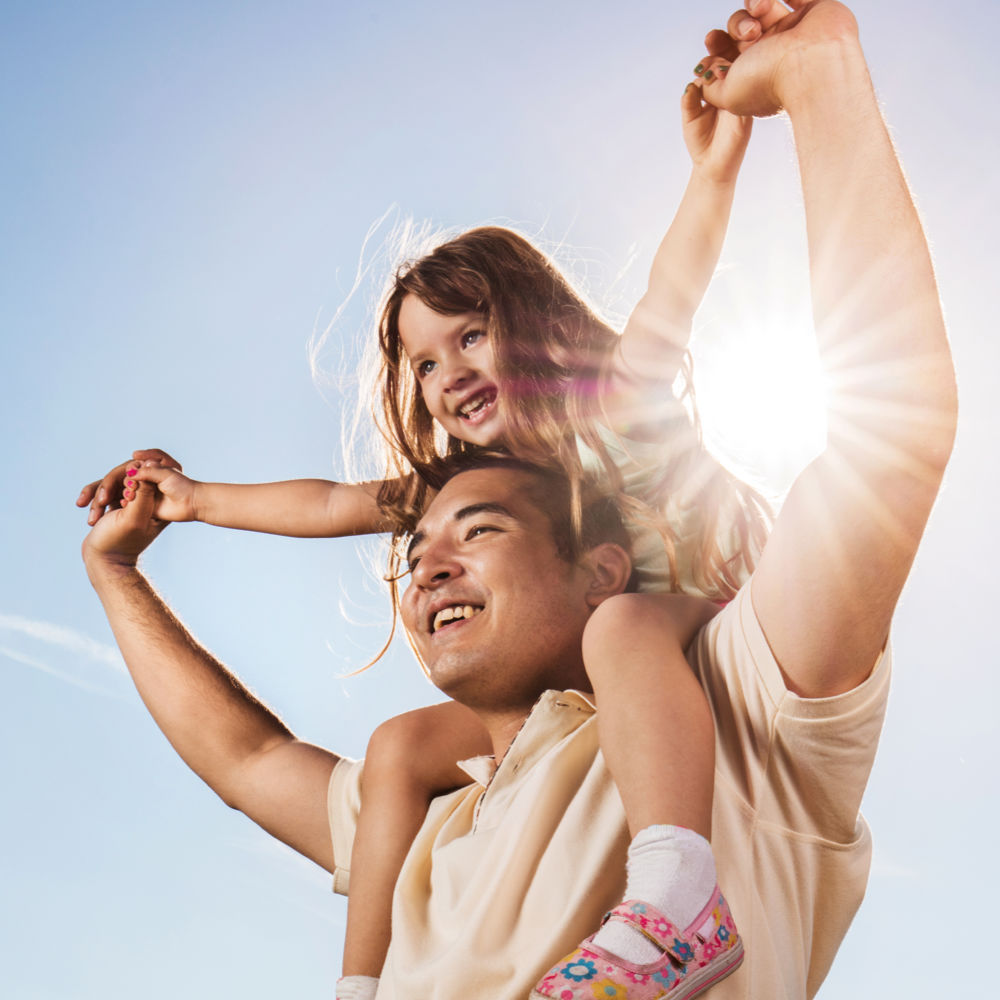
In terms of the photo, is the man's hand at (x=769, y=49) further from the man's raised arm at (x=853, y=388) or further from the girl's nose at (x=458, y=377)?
the girl's nose at (x=458, y=377)

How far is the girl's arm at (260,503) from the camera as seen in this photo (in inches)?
129

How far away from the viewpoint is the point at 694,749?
1.86 metres

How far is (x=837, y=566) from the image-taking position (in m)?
1.75

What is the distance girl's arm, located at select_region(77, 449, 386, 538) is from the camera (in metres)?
3.27

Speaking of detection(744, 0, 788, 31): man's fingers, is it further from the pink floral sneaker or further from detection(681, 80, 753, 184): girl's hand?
the pink floral sneaker

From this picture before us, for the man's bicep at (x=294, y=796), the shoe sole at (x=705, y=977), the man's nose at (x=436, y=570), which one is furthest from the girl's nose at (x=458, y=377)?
the shoe sole at (x=705, y=977)

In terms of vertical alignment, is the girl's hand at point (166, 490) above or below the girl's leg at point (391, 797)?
above

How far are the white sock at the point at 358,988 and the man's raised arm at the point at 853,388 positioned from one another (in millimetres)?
1234

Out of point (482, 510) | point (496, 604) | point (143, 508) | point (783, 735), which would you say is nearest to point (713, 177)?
point (482, 510)

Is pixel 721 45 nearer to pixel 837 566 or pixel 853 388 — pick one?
pixel 853 388

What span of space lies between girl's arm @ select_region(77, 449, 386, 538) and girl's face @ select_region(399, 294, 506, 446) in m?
0.34

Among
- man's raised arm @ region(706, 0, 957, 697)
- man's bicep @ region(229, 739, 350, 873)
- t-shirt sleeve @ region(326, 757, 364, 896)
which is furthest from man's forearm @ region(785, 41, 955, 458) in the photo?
man's bicep @ region(229, 739, 350, 873)

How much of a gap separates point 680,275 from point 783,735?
1.33 meters

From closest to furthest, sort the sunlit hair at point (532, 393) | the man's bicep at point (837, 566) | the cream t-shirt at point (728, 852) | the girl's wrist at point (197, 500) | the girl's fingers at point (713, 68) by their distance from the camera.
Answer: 1. the man's bicep at point (837, 566)
2. the cream t-shirt at point (728, 852)
3. the girl's fingers at point (713, 68)
4. the sunlit hair at point (532, 393)
5. the girl's wrist at point (197, 500)
